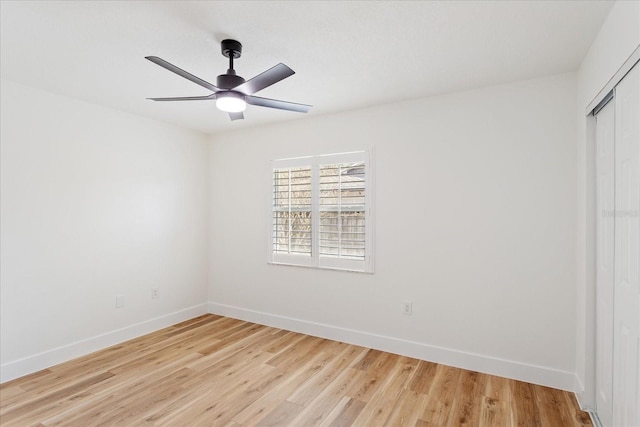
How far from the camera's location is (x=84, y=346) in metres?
3.32

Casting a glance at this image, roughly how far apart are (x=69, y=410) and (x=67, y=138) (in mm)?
2403

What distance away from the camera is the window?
359 centimetres

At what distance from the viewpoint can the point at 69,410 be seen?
2369 mm

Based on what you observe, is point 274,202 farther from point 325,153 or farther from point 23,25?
point 23,25

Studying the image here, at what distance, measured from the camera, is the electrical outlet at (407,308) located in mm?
3295

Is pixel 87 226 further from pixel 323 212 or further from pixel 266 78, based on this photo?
pixel 266 78

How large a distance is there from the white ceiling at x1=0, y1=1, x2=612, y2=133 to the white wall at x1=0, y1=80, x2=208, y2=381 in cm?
48

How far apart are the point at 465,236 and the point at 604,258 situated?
103 centimetres

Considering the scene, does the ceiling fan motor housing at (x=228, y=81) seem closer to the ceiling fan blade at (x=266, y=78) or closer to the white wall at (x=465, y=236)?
the ceiling fan blade at (x=266, y=78)

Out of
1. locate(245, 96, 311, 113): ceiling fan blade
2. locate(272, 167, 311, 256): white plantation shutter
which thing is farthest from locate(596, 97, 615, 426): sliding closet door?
locate(272, 167, 311, 256): white plantation shutter

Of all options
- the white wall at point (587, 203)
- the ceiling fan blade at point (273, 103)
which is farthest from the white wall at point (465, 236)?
the ceiling fan blade at point (273, 103)

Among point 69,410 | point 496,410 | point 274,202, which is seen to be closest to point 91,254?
point 69,410

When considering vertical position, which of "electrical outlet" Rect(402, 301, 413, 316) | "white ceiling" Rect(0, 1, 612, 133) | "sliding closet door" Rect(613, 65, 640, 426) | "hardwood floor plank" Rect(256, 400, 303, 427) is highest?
"white ceiling" Rect(0, 1, 612, 133)

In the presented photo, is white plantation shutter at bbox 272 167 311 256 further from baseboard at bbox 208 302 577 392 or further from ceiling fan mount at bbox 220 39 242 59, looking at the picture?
ceiling fan mount at bbox 220 39 242 59
